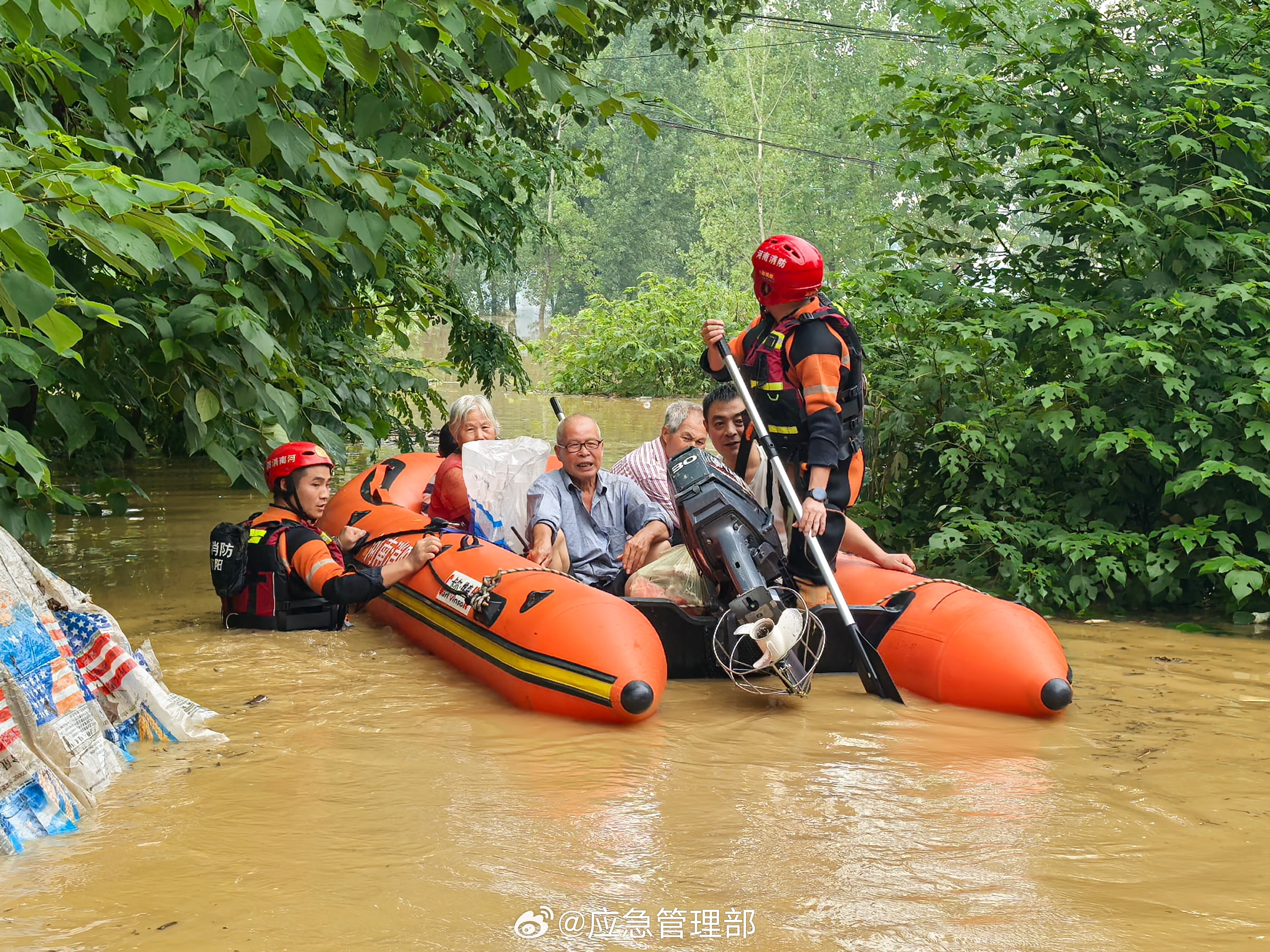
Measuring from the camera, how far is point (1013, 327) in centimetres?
685

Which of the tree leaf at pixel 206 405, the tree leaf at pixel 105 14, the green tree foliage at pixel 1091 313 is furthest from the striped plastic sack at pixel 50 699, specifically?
the green tree foliage at pixel 1091 313

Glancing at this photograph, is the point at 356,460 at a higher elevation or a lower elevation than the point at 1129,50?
lower

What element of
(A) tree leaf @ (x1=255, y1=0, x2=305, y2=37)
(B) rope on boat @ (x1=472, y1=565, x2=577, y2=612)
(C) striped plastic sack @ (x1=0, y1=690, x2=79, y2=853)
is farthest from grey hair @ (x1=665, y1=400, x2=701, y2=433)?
(C) striped plastic sack @ (x1=0, y1=690, x2=79, y2=853)

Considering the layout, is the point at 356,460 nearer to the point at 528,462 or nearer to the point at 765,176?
the point at 528,462

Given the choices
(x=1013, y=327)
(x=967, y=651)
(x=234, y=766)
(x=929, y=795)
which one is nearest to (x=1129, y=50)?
(x=1013, y=327)

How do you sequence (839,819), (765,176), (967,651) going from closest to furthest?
1. (839,819)
2. (967,651)
3. (765,176)

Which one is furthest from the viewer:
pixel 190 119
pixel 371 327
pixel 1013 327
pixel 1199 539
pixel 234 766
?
pixel 371 327

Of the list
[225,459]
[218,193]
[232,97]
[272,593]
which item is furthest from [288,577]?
[232,97]

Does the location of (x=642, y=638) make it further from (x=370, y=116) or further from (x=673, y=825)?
(x=370, y=116)

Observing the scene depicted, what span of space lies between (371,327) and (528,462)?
332cm

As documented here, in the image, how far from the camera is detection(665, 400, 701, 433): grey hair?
6254mm

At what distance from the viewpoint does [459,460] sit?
6.55 meters

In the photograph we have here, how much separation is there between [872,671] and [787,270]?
165 cm

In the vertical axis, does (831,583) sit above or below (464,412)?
below
